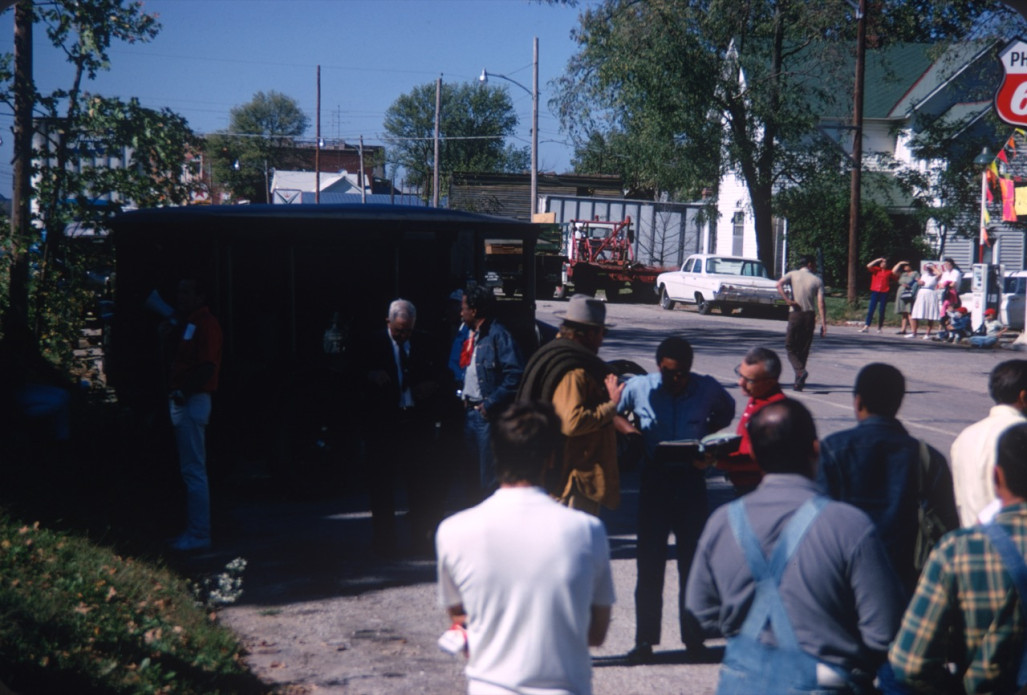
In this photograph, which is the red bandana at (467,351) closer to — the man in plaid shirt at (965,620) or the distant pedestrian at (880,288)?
the man in plaid shirt at (965,620)

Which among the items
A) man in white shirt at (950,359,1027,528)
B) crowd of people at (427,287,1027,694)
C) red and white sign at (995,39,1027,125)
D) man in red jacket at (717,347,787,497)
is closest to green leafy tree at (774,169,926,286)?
red and white sign at (995,39,1027,125)

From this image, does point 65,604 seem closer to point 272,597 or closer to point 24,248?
point 272,597

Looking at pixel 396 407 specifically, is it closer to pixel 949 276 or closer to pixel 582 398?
pixel 582 398

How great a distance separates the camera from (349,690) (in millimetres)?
5375

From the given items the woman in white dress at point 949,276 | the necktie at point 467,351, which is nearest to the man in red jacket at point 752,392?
the necktie at point 467,351

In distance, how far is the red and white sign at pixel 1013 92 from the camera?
31.1 feet

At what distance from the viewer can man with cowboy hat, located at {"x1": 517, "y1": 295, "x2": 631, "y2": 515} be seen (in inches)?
216

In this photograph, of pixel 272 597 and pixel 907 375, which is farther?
pixel 907 375

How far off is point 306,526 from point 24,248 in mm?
4952

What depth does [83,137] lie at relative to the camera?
11938mm

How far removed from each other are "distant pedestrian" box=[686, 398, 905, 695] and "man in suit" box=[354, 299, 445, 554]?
14.9ft

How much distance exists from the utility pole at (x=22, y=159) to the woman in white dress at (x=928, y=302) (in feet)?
62.7

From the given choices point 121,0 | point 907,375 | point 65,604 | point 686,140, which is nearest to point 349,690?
point 65,604

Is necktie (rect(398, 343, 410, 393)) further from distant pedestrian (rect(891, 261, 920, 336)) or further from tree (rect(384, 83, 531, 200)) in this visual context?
tree (rect(384, 83, 531, 200))
